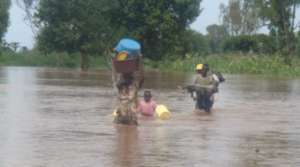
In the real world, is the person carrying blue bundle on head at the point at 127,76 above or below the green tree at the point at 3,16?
below

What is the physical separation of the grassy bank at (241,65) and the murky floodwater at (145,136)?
32.1 metres

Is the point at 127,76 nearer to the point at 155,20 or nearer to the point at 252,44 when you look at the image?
the point at 155,20

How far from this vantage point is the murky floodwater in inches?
424

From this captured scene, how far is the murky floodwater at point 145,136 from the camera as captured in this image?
10781 mm

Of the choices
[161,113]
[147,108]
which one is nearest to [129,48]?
[161,113]

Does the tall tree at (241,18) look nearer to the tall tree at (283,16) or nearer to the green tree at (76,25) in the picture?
the tall tree at (283,16)

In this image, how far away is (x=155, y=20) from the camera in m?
60.7

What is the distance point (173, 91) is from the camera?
2894cm

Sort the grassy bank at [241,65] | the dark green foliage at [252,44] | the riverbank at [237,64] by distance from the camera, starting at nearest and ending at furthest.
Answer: the grassy bank at [241,65]
the riverbank at [237,64]
the dark green foliage at [252,44]

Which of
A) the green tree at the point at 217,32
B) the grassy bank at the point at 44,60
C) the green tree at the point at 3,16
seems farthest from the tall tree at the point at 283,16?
the green tree at the point at 217,32

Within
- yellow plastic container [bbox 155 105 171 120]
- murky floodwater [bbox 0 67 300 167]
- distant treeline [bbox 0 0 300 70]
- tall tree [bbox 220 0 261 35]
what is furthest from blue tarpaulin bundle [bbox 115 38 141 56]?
tall tree [bbox 220 0 261 35]

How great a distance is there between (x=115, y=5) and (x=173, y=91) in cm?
3227

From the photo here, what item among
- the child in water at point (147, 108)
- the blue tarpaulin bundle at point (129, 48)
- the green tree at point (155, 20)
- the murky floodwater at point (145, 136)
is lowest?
the murky floodwater at point (145, 136)

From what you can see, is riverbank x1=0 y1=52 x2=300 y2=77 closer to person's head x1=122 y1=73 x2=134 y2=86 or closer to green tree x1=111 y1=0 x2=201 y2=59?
green tree x1=111 y1=0 x2=201 y2=59
